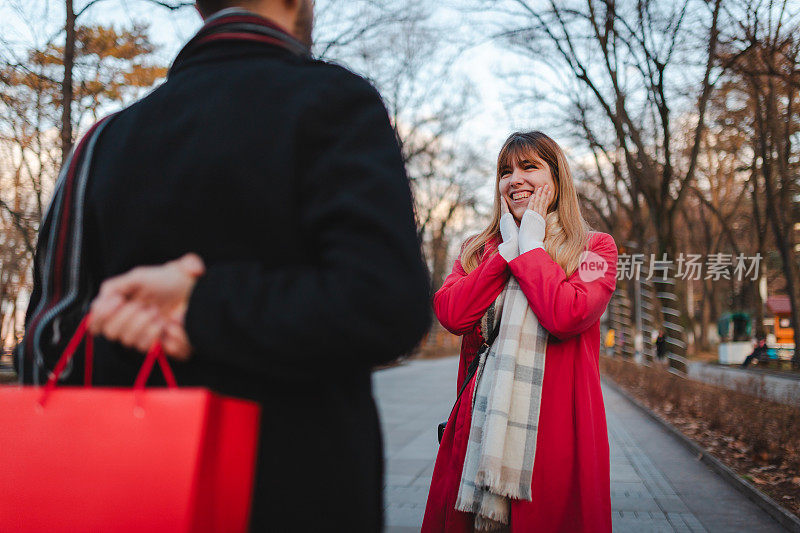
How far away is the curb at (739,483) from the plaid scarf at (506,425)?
123 inches

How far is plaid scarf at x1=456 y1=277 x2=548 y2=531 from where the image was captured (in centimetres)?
202

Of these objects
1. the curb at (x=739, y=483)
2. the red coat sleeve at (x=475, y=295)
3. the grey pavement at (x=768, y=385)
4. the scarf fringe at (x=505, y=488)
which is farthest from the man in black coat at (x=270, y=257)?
the grey pavement at (x=768, y=385)

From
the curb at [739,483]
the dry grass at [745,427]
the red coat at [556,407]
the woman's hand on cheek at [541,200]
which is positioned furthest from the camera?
the dry grass at [745,427]

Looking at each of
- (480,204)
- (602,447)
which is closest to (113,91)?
(602,447)

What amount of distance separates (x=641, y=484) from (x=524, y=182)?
4.15m

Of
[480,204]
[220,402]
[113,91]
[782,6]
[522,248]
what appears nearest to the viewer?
[220,402]

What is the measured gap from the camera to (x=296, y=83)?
0.96 meters

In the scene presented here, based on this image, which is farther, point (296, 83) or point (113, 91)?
point (113, 91)

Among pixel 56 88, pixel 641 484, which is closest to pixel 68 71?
pixel 56 88

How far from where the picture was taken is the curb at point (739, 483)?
4246mm

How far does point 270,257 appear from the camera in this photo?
0.93 metres

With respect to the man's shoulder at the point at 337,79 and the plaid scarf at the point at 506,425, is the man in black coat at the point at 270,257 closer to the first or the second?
the man's shoulder at the point at 337,79

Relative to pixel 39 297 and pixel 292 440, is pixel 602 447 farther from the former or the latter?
pixel 39 297

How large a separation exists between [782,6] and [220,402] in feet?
25.9
